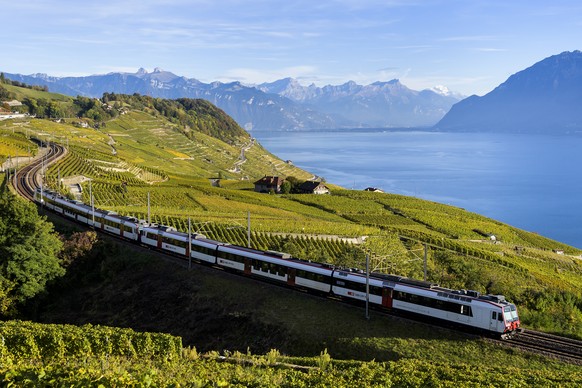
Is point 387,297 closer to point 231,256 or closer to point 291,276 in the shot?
point 291,276

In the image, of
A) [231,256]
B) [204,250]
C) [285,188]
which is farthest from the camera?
[285,188]

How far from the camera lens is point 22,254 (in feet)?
112

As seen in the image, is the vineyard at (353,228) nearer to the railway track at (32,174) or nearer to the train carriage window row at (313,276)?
the railway track at (32,174)

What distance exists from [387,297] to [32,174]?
67.9 metres

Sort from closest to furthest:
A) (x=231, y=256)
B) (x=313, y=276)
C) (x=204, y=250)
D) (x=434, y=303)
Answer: (x=434, y=303) < (x=313, y=276) < (x=231, y=256) < (x=204, y=250)

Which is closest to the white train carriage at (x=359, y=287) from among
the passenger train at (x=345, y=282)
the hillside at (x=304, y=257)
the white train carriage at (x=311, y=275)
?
the passenger train at (x=345, y=282)

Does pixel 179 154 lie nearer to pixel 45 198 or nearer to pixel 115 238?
pixel 45 198

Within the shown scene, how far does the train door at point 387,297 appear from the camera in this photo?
2952 cm

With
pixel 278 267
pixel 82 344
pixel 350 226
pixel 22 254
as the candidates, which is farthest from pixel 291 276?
pixel 350 226

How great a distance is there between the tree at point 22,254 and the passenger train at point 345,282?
8.62m

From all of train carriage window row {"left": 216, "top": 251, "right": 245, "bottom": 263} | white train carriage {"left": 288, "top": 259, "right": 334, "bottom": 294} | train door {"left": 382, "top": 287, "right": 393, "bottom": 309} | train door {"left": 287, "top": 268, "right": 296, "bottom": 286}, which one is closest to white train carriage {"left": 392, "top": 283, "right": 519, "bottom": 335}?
train door {"left": 382, "top": 287, "right": 393, "bottom": 309}

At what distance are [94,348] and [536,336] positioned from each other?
2258cm

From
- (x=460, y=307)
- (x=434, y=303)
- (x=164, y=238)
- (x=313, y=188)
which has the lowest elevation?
(x=313, y=188)

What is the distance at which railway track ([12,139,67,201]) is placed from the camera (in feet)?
222
